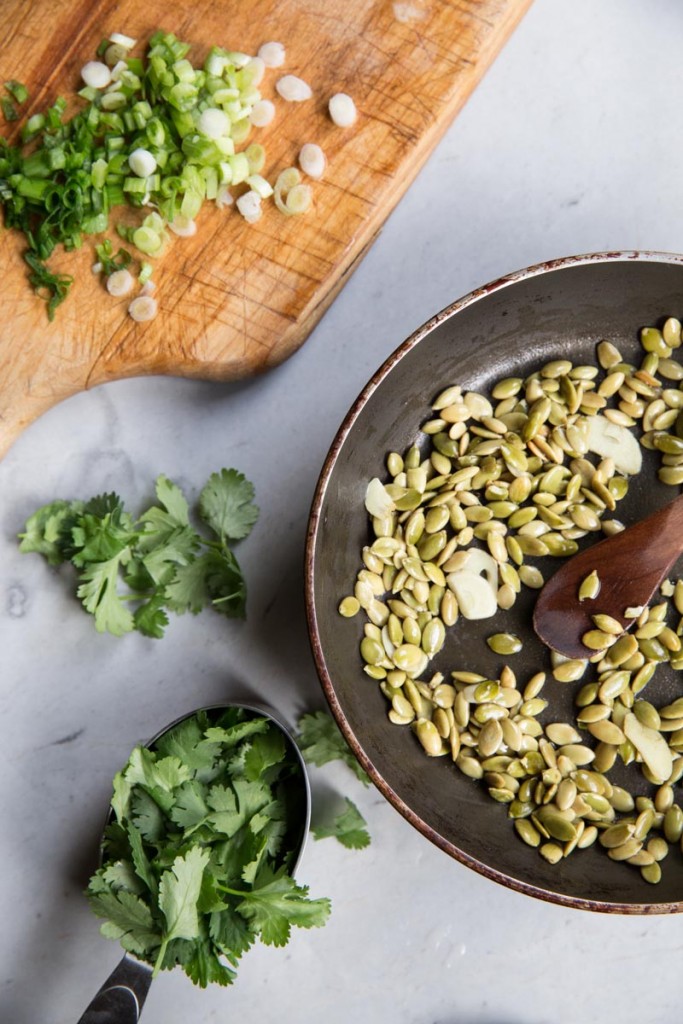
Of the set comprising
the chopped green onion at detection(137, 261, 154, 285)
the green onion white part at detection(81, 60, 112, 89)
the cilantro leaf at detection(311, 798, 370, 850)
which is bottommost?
the cilantro leaf at detection(311, 798, 370, 850)

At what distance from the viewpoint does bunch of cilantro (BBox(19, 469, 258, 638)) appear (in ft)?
3.70

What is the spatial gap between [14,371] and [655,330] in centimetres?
77

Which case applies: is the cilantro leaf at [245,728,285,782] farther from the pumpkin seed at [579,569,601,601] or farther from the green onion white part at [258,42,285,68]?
the green onion white part at [258,42,285,68]

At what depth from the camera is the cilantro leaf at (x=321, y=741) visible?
3.73 feet

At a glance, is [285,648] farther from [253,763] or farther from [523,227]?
[523,227]

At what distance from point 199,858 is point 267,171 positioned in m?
0.79

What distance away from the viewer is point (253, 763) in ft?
3.44

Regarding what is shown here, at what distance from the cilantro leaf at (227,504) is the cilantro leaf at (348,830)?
37cm

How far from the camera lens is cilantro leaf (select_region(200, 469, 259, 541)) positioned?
1.14 metres

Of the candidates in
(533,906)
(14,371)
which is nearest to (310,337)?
(14,371)

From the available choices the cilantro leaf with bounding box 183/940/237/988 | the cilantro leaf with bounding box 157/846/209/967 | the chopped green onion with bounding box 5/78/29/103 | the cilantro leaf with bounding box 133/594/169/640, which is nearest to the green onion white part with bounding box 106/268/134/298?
the chopped green onion with bounding box 5/78/29/103

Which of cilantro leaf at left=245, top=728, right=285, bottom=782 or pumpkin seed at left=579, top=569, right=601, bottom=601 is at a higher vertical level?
pumpkin seed at left=579, top=569, right=601, bottom=601

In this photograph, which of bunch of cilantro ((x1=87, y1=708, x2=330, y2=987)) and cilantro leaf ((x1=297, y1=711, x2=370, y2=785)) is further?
cilantro leaf ((x1=297, y1=711, x2=370, y2=785))

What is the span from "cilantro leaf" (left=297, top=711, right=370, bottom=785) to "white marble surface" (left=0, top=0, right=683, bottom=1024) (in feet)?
0.15
